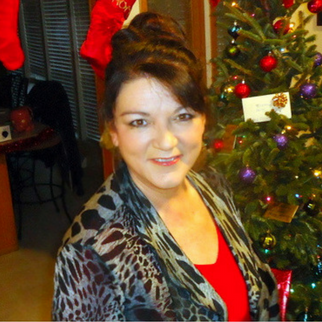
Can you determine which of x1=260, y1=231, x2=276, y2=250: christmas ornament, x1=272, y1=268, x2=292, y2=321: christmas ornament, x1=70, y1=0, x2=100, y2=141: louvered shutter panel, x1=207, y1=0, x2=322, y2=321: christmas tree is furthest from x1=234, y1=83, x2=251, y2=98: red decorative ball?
x1=70, y1=0, x2=100, y2=141: louvered shutter panel

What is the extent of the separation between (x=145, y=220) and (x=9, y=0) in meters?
0.91

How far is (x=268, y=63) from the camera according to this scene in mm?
2041

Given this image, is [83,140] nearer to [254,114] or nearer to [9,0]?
[254,114]

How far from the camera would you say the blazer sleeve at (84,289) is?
93 centimetres

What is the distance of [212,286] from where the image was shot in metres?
1.08

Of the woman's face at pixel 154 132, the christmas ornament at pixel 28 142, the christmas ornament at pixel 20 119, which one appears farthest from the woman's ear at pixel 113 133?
the christmas ornament at pixel 20 119

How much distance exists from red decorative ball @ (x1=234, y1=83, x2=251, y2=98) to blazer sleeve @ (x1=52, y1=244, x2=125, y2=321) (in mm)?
1365

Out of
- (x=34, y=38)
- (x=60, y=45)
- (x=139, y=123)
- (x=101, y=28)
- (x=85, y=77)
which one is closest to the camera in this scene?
(x=139, y=123)

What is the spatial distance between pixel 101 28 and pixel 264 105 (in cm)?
80

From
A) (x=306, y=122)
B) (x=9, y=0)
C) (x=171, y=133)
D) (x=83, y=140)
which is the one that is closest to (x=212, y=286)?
(x=171, y=133)

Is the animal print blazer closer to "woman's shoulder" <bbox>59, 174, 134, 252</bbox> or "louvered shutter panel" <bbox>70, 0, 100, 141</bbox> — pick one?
"woman's shoulder" <bbox>59, 174, 134, 252</bbox>

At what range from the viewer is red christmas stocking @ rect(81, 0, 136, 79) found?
1.76 meters

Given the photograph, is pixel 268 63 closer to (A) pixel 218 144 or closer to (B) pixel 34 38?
(A) pixel 218 144

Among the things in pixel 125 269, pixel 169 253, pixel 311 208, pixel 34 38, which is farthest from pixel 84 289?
pixel 34 38
